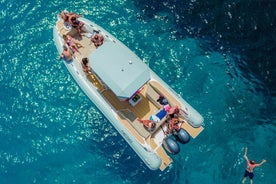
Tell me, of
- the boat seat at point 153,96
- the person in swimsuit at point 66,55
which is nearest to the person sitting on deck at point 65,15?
the person in swimsuit at point 66,55

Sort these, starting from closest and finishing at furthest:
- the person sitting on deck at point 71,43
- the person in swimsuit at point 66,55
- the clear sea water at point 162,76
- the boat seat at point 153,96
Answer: the boat seat at point 153,96
the clear sea water at point 162,76
the person in swimsuit at point 66,55
the person sitting on deck at point 71,43

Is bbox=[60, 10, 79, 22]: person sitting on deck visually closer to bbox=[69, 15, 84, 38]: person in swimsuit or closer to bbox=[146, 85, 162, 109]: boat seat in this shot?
bbox=[69, 15, 84, 38]: person in swimsuit

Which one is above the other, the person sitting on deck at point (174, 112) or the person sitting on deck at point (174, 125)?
the person sitting on deck at point (174, 112)

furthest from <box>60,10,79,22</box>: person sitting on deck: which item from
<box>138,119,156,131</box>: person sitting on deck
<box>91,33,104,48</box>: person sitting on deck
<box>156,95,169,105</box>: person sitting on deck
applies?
<box>138,119,156,131</box>: person sitting on deck

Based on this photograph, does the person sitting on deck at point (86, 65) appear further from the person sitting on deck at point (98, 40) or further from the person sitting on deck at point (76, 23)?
the person sitting on deck at point (76, 23)

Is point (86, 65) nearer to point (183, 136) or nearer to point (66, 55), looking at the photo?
point (66, 55)
